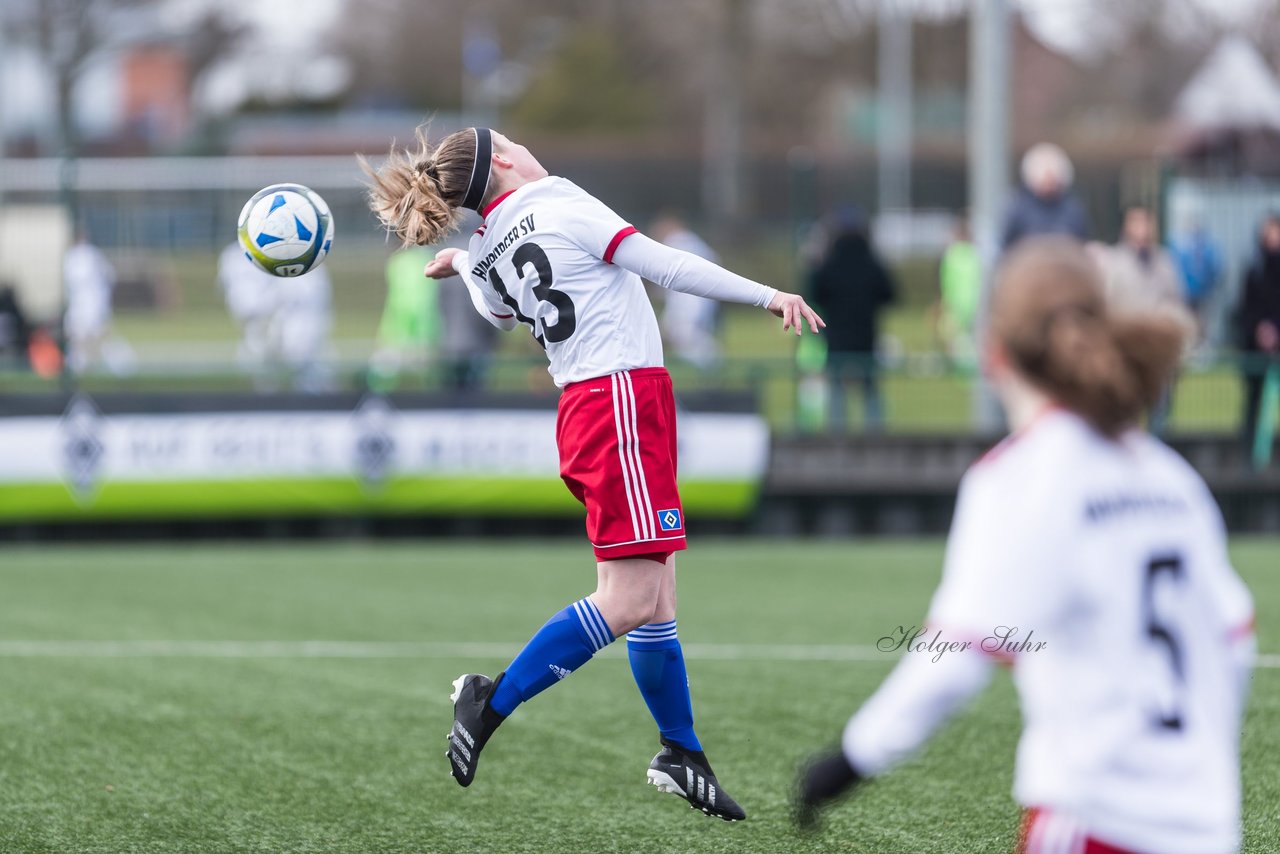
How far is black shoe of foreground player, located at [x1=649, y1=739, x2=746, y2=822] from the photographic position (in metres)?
4.79

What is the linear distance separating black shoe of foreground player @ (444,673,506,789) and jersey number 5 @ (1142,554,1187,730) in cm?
245

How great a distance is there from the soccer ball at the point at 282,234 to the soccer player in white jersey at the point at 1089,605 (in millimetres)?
3268

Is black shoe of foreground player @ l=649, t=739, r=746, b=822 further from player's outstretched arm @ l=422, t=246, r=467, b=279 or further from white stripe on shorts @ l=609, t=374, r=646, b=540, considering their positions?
player's outstretched arm @ l=422, t=246, r=467, b=279

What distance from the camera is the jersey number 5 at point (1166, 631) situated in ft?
8.45

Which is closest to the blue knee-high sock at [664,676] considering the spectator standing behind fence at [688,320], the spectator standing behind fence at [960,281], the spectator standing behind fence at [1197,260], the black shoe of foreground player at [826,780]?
the black shoe of foreground player at [826,780]

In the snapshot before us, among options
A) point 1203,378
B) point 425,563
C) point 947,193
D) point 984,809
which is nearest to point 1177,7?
point 947,193

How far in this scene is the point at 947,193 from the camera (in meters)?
24.2

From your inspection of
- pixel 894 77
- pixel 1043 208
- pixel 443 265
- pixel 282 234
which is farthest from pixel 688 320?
pixel 894 77

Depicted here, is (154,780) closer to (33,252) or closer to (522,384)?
(522,384)

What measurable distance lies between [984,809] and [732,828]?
29.6 inches

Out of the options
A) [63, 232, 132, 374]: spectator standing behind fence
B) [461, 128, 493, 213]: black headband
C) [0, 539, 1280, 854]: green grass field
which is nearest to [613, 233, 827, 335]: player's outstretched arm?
[461, 128, 493, 213]: black headband

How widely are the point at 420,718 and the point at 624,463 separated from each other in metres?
2.14

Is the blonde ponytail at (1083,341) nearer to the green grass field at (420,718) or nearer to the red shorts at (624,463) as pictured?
the red shorts at (624,463)

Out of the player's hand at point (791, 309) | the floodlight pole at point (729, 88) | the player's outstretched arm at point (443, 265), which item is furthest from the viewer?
the floodlight pole at point (729, 88)
